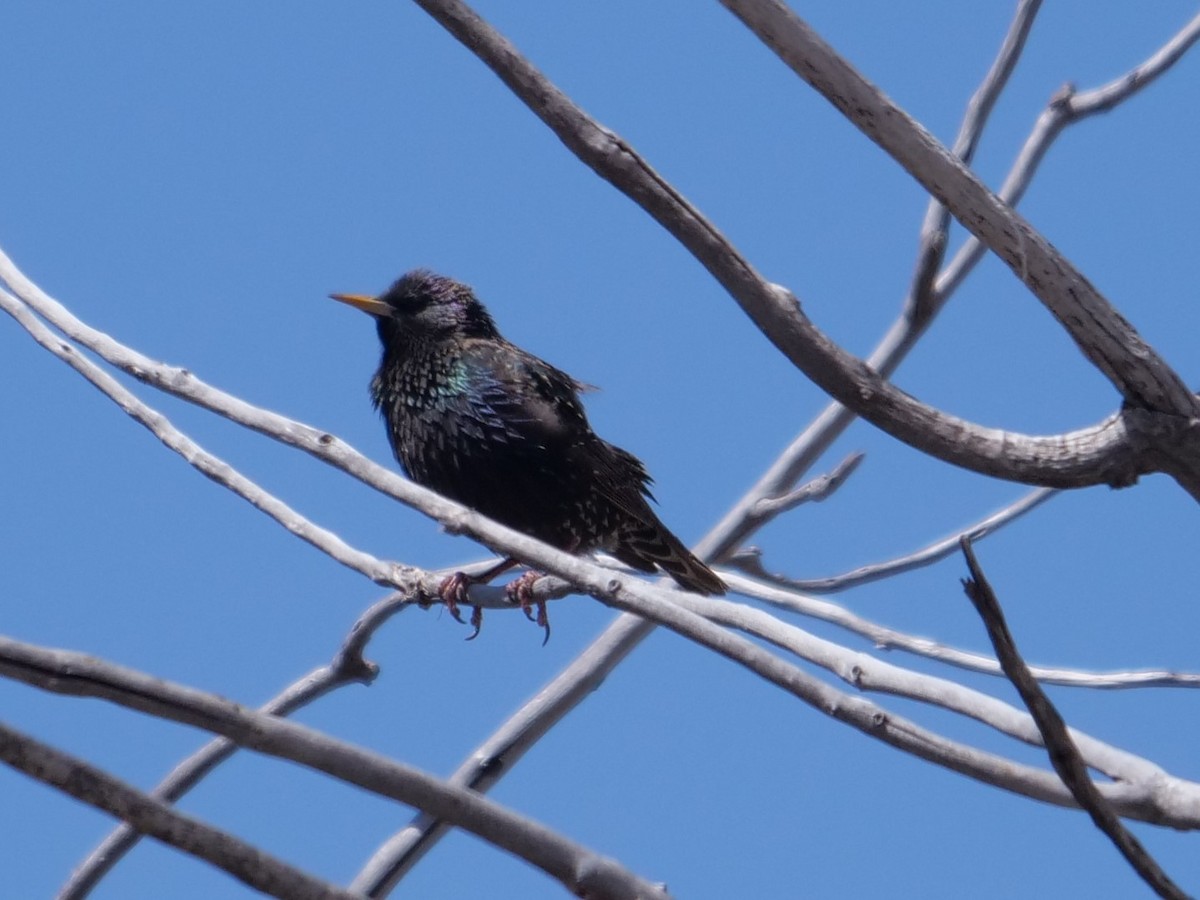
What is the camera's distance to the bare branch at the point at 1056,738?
2.30 meters

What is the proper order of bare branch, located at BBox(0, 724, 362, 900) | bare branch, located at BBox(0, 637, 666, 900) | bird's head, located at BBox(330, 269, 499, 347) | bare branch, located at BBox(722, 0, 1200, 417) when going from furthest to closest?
bird's head, located at BBox(330, 269, 499, 347) → bare branch, located at BBox(722, 0, 1200, 417) → bare branch, located at BBox(0, 637, 666, 900) → bare branch, located at BBox(0, 724, 362, 900)

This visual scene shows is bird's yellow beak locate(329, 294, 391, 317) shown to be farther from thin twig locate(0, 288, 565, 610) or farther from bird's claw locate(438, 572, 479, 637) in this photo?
thin twig locate(0, 288, 565, 610)

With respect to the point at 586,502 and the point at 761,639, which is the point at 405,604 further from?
the point at 761,639

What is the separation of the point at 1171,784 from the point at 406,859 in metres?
2.12

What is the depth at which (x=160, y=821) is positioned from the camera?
204cm

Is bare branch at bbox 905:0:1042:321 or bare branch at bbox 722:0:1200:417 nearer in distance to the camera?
bare branch at bbox 722:0:1200:417

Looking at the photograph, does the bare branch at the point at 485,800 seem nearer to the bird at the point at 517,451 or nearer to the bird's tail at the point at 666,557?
the bird's tail at the point at 666,557

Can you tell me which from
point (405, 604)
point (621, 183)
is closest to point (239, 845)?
point (621, 183)

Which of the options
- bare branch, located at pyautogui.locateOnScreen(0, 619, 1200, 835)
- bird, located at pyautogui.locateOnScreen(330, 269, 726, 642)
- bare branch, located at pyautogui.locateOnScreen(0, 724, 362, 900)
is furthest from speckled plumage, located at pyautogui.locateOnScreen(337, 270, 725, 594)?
bare branch, located at pyautogui.locateOnScreen(0, 724, 362, 900)

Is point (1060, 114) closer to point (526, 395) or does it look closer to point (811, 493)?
point (811, 493)

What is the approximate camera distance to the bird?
6.19m

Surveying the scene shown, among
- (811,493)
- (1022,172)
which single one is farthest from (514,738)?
(1022,172)

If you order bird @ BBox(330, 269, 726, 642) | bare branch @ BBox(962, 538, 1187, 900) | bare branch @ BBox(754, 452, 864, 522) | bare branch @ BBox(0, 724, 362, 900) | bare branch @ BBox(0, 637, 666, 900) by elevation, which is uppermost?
bird @ BBox(330, 269, 726, 642)

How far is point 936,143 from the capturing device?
3.12 meters
